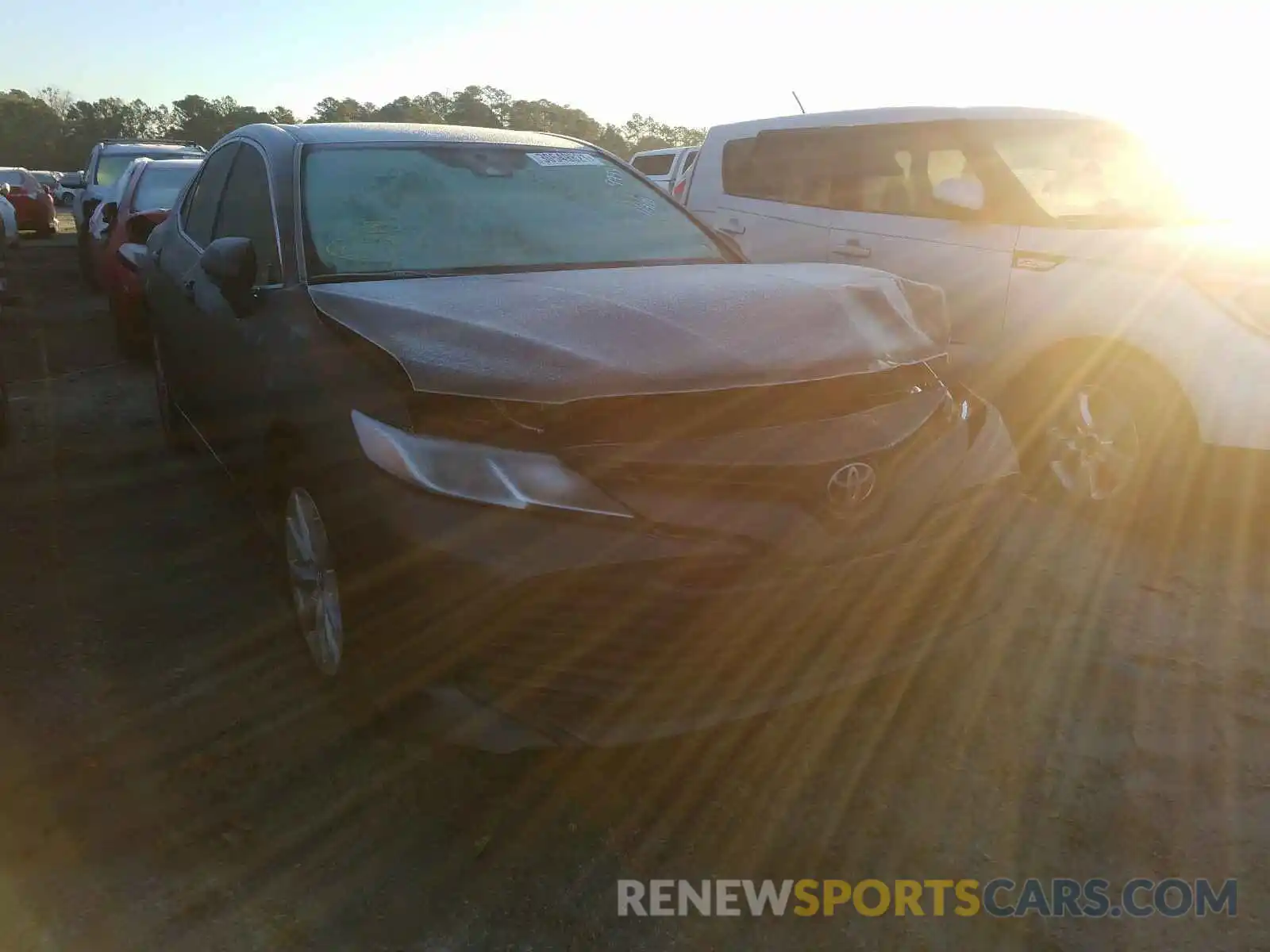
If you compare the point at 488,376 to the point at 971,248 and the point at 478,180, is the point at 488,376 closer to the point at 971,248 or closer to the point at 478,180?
the point at 478,180

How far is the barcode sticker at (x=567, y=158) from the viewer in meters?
4.07

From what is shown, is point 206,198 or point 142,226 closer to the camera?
point 206,198

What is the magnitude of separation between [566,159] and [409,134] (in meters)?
0.61

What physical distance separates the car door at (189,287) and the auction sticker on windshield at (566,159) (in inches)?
50.5

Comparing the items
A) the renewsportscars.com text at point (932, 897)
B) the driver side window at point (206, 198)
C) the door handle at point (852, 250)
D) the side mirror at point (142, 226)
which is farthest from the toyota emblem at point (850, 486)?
the side mirror at point (142, 226)

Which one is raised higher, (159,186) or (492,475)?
(159,186)

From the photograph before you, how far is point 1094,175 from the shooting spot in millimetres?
5465

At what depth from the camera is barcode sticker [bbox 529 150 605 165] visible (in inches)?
160

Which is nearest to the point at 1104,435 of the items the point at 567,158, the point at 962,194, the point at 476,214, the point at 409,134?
the point at 962,194

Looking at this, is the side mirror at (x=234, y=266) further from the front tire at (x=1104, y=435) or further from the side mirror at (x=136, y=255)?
the front tire at (x=1104, y=435)

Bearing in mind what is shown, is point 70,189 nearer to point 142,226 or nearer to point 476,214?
point 142,226

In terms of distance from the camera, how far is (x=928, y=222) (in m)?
5.52

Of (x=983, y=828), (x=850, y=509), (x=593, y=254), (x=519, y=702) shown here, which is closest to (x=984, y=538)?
(x=850, y=509)

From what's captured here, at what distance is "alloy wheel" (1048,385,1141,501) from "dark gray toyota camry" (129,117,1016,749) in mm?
1966
